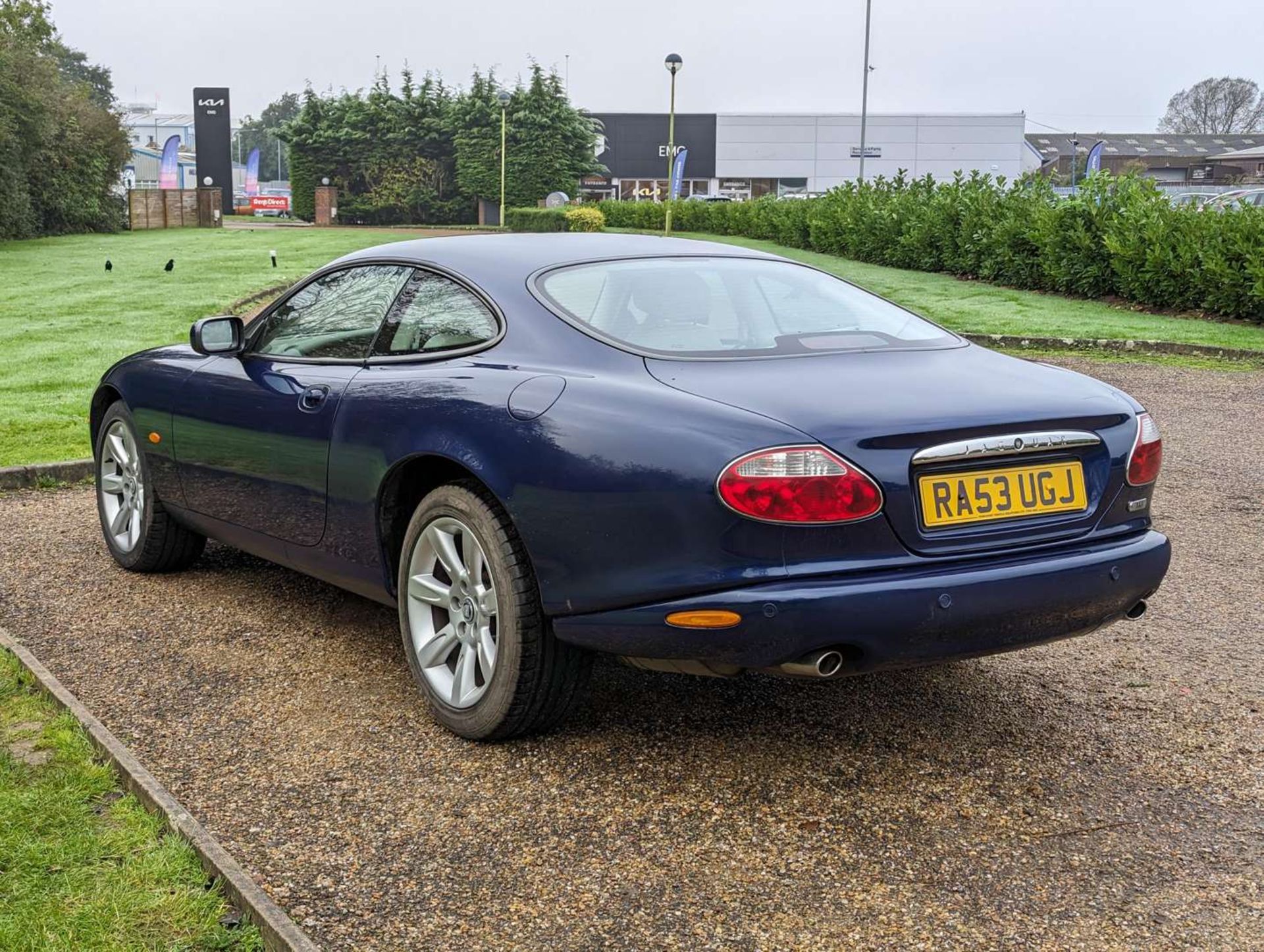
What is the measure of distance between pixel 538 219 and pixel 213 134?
95.0 feet

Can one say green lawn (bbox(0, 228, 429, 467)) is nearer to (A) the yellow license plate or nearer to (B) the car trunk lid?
(B) the car trunk lid

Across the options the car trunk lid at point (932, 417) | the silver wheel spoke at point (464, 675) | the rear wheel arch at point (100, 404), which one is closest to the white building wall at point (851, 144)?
the rear wheel arch at point (100, 404)

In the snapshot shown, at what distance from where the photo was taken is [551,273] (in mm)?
4383

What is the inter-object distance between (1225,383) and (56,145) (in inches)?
1454

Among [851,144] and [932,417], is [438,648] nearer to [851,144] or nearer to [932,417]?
[932,417]

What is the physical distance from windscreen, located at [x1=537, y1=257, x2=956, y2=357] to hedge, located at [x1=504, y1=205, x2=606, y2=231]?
3298cm

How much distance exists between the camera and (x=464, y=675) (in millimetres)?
4055

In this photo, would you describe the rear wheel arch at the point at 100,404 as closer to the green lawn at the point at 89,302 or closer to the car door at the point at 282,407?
the car door at the point at 282,407

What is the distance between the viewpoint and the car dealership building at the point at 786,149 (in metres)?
79.2

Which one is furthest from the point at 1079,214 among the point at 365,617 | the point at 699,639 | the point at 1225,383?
the point at 699,639

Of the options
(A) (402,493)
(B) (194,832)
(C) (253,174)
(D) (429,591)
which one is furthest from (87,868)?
(C) (253,174)

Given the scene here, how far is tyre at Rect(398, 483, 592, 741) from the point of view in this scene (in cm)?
382

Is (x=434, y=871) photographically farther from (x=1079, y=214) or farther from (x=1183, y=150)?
(x=1183, y=150)

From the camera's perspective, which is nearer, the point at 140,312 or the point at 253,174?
the point at 140,312
